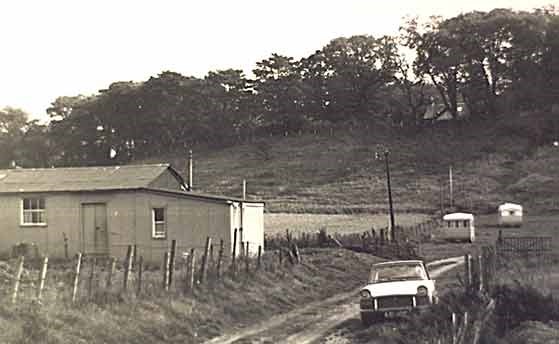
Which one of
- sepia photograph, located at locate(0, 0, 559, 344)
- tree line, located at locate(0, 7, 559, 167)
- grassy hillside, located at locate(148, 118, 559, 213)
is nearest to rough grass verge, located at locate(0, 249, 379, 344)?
sepia photograph, located at locate(0, 0, 559, 344)

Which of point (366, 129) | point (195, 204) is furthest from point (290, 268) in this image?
point (366, 129)

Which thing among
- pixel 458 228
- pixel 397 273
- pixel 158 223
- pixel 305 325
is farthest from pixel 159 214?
pixel 458 228

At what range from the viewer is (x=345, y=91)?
11956cm

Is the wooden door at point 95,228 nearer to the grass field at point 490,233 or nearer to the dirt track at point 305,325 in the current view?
the dirt track at point 305,325

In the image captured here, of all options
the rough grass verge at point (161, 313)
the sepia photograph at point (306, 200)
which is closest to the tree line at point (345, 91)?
the sepia photograph at point (306, 200)

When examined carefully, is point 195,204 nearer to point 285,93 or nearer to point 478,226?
point 478,226

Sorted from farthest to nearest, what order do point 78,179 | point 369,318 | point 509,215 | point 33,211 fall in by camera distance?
point 509,215, point 78,179, point 33,211, point 369,318

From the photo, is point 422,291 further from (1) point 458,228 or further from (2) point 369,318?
(1) point 458,228

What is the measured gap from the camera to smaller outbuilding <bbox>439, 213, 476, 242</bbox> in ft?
208

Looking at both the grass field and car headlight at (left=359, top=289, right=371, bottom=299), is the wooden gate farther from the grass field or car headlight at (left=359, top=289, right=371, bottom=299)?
car headlight at (left=359, top=289, right=371, bottom=299)

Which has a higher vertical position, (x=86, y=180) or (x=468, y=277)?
(x=86, y=180)

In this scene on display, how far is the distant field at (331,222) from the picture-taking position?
6358cm

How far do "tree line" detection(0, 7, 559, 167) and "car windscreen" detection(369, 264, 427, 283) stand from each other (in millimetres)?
69350

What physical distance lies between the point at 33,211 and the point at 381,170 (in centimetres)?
6166
